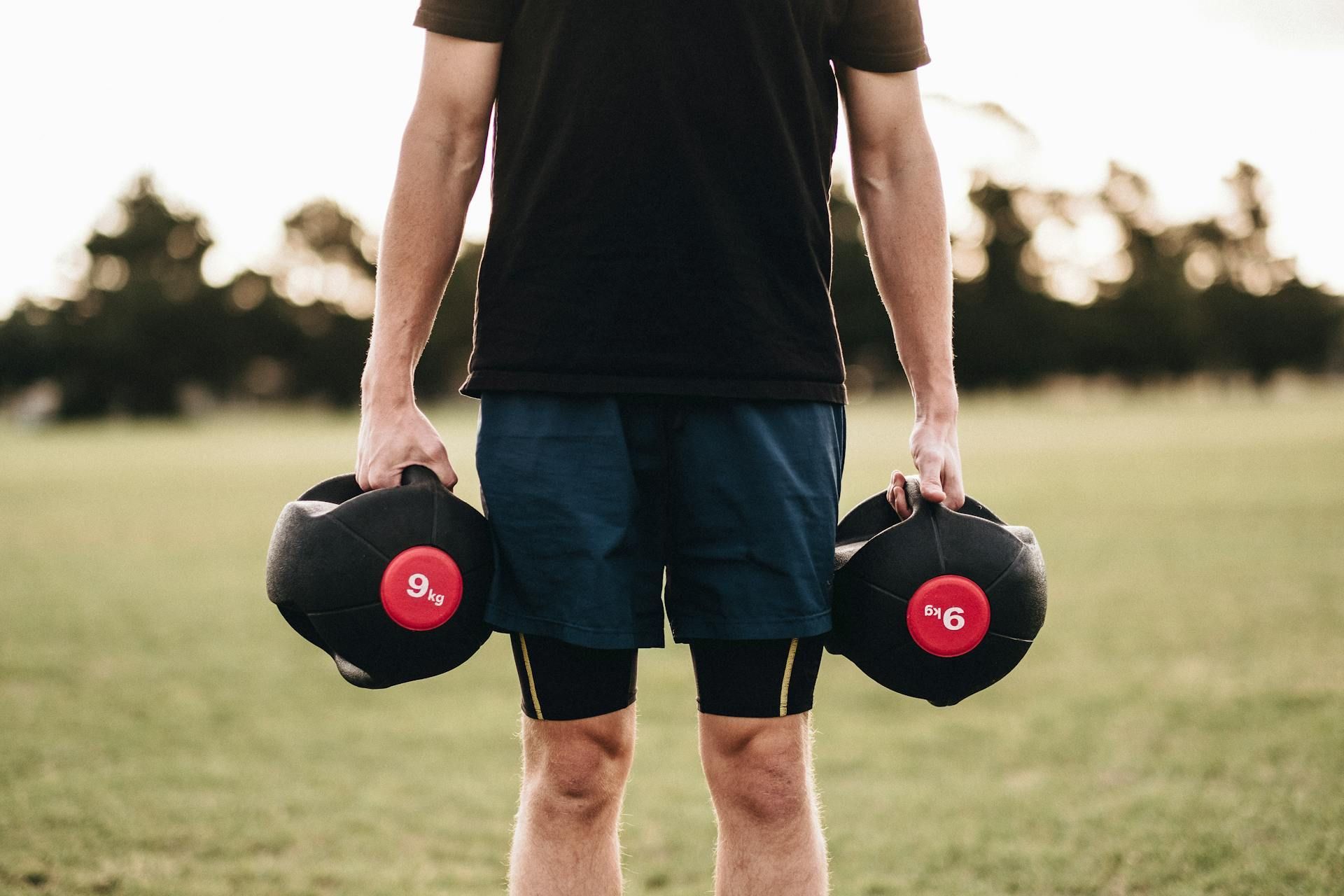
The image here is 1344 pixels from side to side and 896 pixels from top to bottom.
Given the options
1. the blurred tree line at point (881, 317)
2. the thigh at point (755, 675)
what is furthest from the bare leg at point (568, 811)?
the blurred tree line at point (881, 317)

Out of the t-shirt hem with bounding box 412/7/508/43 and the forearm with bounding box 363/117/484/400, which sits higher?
the t-shirt hem with bounding box 412/7/508/43

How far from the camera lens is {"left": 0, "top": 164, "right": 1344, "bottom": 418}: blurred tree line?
52.0 meters

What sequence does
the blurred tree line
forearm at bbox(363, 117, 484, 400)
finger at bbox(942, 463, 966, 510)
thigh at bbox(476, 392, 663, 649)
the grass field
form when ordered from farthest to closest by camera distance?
the blurred tree line
the grass field
finger at bbox(942, 463, 966, 510)
forearm at bbox(363, 117, 484, 400)
thigh at bbox(476, 392, 663, 649)

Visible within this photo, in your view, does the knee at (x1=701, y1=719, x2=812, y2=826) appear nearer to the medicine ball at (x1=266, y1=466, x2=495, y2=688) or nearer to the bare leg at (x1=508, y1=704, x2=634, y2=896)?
the bare leg at (x1=508, y1=704, x2=634, y2=896)

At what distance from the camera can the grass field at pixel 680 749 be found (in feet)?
9.67

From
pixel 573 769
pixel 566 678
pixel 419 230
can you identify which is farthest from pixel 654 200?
pixel 573 769

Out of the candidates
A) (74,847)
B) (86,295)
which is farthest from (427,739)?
(86,295)

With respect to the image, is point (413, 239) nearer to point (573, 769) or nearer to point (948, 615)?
point (573, 769)

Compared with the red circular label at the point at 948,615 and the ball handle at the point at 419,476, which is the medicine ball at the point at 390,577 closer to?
the ball handle at the point at 419,476

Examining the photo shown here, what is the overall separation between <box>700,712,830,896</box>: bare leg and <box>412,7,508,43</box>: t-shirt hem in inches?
42.7

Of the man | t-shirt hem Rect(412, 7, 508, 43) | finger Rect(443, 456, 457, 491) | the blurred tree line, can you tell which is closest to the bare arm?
the man

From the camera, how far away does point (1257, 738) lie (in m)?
4.04

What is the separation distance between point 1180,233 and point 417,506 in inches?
2556

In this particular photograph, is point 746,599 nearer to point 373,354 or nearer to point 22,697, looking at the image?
point 373,354
